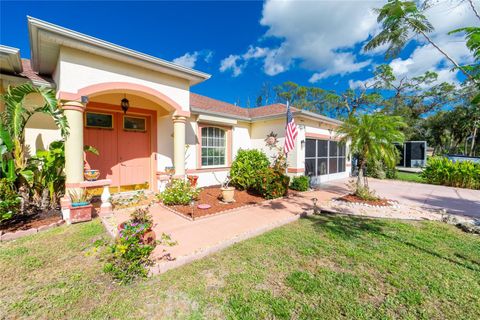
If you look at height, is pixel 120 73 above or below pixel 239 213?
above

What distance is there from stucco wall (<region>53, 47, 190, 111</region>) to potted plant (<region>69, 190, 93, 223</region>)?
2.57 meters

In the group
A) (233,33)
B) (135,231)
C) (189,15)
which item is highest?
(233,33)

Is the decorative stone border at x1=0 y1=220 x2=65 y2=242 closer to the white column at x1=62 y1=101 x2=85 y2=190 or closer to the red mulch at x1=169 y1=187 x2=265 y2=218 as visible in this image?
the white column at x1=62 y1=101 x2=85 y2=190

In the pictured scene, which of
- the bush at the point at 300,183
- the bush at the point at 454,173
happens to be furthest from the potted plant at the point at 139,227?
the bush at the point at 454,173

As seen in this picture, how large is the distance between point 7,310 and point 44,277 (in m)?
0.63

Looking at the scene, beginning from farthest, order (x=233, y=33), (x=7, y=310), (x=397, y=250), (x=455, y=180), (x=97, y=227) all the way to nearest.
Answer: (x=233, y=33), (x=455, y=180), (x=97, y=227), (x=397, y=250), (x=7, y=310)

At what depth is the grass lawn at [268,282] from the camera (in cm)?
237

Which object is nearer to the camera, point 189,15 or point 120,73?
point 120,73

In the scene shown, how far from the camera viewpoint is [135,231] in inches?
119

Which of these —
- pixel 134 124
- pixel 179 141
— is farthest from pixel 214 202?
pixel 134 124

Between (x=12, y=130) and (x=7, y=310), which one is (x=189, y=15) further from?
(x=7, y=310)

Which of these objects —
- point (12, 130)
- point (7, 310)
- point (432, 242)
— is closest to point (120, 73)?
point (12, 130)

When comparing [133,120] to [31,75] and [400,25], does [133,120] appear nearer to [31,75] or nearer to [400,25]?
[31,75]

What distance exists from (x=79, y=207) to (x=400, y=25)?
984 cm
